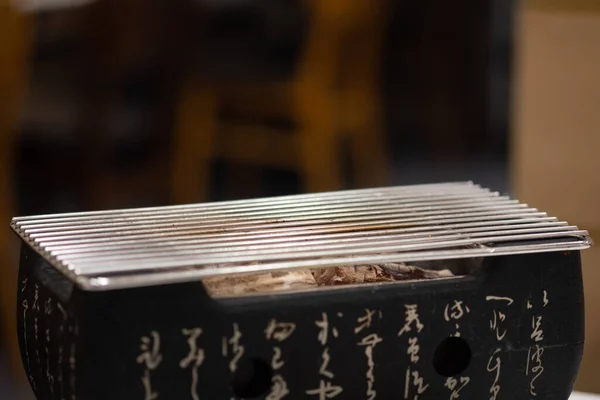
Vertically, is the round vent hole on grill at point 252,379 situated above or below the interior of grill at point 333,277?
below

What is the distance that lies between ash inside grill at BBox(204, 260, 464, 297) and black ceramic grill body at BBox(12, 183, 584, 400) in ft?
0.17

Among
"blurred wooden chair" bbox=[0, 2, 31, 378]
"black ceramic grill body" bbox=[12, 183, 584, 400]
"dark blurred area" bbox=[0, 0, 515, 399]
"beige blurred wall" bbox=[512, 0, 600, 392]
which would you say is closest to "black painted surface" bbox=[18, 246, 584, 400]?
"black ceramic grill body" bbox=[12, 183, 584, 400]

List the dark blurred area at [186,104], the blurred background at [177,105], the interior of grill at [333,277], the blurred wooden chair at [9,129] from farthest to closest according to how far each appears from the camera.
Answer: the dark blurred area at [186,104] < the blurred background at [177,105] < the blurred wooden chair at [9,129] < the interior of grill at [333,277]

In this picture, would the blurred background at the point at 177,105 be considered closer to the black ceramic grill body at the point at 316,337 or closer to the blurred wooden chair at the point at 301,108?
the blurred wooden chair at the point at 301,108

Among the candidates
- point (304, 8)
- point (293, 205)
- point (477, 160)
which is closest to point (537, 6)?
point (293, 205)

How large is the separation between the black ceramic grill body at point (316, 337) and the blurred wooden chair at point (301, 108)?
169 centimetres

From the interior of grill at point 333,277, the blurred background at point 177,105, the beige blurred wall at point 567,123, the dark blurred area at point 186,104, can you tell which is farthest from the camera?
the dark blurred area at point 186,104

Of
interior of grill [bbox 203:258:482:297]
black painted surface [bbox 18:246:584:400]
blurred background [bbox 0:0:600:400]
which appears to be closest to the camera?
black painted surface [bbox 18:246:584:400]

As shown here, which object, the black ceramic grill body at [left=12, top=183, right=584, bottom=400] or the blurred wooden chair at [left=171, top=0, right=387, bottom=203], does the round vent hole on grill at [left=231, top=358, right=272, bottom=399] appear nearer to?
the black ceramic grill body at [left=12, top=183, right=584, bottom=400]

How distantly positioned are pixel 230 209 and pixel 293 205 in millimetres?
65

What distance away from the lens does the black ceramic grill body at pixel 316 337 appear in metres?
0.74

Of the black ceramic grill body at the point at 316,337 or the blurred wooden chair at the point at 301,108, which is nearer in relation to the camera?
the black ceramic grill body at the point at 316,337

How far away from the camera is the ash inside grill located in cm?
85

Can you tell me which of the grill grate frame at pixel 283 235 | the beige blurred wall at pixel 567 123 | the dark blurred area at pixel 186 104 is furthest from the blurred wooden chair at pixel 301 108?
the grill grate frame at pixel 283 235
